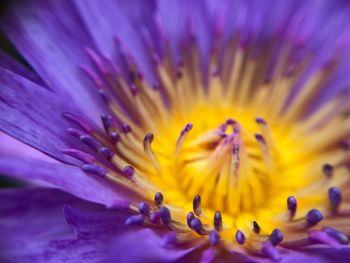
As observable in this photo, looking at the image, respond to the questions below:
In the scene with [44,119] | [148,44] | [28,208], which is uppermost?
[148,44]

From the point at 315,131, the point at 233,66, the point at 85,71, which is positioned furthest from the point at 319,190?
the point at 85,71

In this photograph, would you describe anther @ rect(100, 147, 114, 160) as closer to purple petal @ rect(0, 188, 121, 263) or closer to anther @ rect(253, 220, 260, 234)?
purple petal @ rect(0, 188, 121, 263)

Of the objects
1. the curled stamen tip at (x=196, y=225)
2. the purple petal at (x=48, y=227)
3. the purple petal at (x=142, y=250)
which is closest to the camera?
the purple petal at (x=142, y=250)

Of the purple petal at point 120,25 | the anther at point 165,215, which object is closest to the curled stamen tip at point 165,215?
the anther at point 165,215

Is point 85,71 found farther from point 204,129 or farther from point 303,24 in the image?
point 303,24

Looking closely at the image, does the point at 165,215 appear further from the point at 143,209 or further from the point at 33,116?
the point at 33,116

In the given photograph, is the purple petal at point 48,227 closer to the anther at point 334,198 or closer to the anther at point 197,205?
the anther at point 197,205

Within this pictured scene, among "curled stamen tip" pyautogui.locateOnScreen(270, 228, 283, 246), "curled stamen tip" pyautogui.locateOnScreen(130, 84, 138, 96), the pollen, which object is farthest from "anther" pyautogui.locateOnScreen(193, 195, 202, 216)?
"curled stamen tip" pyautogui.locateOnScreen(130, 84, 138, 96)
